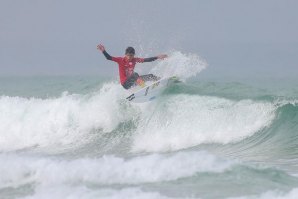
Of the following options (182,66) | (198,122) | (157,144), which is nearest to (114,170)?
(157,144)

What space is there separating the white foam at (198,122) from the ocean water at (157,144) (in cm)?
3

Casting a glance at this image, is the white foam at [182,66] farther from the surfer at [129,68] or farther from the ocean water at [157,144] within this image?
the surfer at [129,68]

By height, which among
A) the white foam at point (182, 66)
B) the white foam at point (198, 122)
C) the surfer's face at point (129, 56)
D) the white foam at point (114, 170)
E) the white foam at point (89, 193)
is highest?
the surfer's face at point (129, 56)

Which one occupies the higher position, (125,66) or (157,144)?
(125,66)

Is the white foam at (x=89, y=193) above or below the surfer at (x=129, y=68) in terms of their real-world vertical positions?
below

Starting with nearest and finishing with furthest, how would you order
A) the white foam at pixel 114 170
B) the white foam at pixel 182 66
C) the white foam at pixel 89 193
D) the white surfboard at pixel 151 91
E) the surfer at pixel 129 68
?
the white foam at pixel 89 193, the white foam at pixel 114 170, the surfer at pixel 129 68, the white surfboard at pixel 151 91, the white foam at pixel 182 66

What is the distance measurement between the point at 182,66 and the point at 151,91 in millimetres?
1722

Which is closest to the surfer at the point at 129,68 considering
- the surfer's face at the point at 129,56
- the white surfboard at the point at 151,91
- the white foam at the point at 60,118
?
the surfer's face at the point at 129,56

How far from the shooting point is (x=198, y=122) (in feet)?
52.7

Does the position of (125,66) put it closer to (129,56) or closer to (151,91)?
(129,56)

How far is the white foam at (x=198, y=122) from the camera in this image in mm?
15273

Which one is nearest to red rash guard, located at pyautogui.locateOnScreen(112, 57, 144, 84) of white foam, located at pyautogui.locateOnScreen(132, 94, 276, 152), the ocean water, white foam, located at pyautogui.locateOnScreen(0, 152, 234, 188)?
the ocean water

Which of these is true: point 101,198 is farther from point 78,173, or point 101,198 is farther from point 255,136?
point 255,136

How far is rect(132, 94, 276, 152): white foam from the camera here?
1527 centimetres
